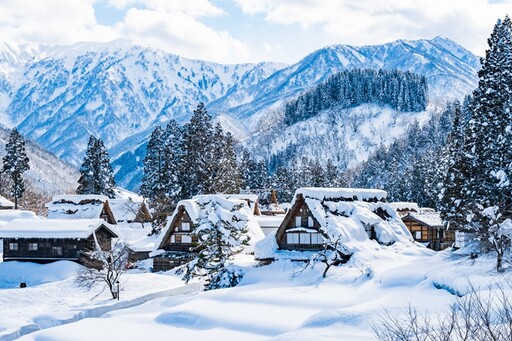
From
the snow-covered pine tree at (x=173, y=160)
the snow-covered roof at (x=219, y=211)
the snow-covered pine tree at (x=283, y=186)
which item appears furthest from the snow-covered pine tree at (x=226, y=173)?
the snow-covered pine tree at (x=283, y=186)

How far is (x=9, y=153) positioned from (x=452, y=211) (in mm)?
55475

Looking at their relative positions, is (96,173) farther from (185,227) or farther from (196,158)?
(185,227)

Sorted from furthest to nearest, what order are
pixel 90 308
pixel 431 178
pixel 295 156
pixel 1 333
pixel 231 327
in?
1. pixel 295 156
2. pixel 431 178
3. pixel 90 308
4. pixel 1 333
5. pixel 231 327

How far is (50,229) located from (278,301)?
2768cm

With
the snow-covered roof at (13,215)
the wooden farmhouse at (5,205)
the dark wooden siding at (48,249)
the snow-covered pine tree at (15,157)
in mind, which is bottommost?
the dark wooden siding at (48,249)

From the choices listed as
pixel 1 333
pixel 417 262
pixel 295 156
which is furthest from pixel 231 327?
pixel 295 156

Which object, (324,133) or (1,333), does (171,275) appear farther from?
(324,133)

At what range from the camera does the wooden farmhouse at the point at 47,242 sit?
50.3 m

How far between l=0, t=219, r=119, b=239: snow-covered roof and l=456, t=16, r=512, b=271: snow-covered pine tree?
31871mm

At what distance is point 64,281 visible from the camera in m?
45.6

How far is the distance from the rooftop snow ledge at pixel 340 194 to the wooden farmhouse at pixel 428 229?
13105 mm

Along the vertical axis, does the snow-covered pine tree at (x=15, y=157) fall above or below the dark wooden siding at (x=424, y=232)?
A: above

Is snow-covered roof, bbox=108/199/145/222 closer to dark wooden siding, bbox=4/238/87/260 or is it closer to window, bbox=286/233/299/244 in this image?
dark wooden siding, bbox=4/238/87/260

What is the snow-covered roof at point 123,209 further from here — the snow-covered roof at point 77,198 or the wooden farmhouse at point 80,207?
the snow-covered roof at point 77,198
